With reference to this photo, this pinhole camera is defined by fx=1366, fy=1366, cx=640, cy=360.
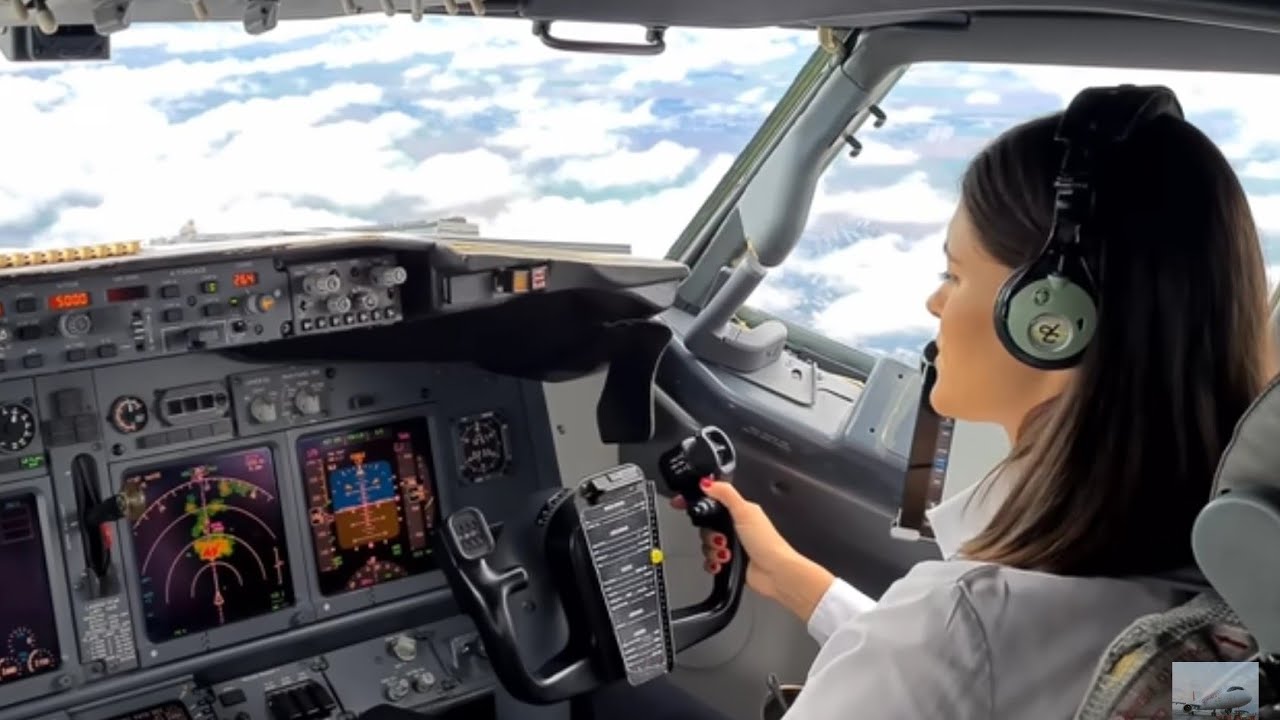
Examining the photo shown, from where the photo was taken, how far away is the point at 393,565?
2.71 metres

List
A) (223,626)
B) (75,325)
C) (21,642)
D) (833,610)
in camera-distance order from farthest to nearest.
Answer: (223,626) → (21,642) → (75,325) → (833,610)

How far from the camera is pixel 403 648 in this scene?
8.73 feet

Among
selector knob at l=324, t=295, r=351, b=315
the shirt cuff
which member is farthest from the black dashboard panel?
the shirt cuff

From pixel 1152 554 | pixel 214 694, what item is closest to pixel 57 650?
pixel 214 694

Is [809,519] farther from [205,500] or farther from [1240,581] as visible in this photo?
[1240,581]

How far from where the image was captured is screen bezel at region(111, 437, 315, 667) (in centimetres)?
242

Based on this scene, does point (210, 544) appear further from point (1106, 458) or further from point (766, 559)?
point (1106, 458)

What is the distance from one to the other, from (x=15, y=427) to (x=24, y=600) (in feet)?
0.98

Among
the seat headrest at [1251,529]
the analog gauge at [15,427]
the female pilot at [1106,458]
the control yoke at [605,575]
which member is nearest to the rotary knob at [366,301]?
the control yoke at [605,575]

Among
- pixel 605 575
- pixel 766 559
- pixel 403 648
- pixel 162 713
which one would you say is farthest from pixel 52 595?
pixel 766 559

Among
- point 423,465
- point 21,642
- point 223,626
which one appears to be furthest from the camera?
point 423,465

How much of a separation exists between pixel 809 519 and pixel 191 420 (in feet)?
4.25

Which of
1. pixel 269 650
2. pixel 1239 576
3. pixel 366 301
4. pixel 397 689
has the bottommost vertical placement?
pixel 397 689

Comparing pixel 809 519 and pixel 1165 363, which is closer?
pixel 1165 363
